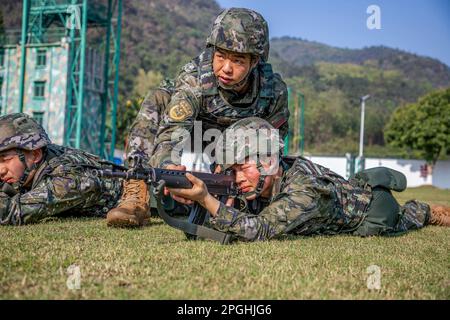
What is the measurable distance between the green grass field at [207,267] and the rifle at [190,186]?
0.42ft

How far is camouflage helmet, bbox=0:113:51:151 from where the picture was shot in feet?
16.2

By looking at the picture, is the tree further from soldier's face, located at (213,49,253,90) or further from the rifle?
the rifle

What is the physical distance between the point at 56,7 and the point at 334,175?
25218 millimetres

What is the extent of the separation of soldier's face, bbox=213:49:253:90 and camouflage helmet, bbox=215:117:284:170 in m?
0.97

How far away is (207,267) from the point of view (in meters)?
3.05

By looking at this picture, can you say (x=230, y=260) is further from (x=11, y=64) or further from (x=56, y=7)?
(x=11, y=64)

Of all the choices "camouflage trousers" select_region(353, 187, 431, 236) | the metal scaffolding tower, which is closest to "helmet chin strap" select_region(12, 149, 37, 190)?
"camouflage trousers" select_region(353, 187, 431, 236)

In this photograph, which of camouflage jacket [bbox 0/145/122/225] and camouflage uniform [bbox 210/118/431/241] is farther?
camouflage jacket [bbox 0/145/122/225]

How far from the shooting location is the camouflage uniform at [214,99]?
499 centimetres

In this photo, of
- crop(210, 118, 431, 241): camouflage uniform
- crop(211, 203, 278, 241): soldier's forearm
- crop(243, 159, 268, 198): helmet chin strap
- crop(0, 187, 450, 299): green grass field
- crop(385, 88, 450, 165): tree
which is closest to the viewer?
crop(0, 187, 450, 299): green grass field

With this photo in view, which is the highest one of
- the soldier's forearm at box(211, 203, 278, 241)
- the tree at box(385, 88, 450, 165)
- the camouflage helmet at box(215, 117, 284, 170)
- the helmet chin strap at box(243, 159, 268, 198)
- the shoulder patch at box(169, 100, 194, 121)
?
the tree at box(385, 88, 450, 165)

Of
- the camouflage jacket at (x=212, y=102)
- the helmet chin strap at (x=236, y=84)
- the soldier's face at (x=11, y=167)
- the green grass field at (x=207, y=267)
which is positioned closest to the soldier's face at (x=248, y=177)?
the green grass field at (x=207, y=267)

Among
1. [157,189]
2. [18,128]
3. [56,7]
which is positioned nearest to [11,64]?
[56,7]

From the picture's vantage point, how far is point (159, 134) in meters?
5.09
